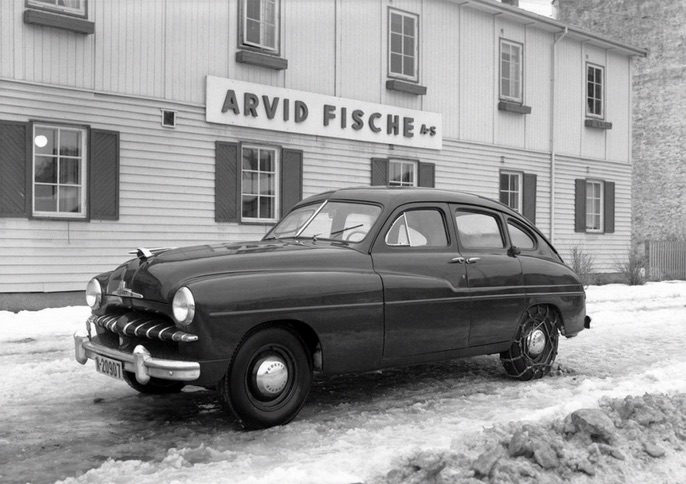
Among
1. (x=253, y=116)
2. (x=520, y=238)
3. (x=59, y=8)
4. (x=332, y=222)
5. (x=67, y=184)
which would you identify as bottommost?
(x=520, y=238)

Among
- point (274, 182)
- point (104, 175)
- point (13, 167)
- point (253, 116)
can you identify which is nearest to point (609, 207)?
point (274, 182)

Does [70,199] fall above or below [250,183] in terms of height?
below

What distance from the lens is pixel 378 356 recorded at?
530 cm

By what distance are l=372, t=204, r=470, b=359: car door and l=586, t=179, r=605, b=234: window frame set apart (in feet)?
51.6

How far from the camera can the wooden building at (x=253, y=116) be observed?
444 inches

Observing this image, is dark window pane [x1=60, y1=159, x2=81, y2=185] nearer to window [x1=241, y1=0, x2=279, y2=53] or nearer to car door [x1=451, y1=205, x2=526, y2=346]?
window [x1=241, y1=0, x2=279, y2=53]

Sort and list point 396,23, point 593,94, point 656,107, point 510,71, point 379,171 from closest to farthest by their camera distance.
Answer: point 379,171, point 396,23, point 510,71, point 593,94, point 656,107

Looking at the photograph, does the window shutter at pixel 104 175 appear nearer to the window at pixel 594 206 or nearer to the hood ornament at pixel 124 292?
the hood ornament at pixel 124 292

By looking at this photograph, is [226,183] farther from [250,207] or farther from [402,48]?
[402,48]

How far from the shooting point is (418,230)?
5883mm

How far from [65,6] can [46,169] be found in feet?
8.31

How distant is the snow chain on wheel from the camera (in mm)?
6496

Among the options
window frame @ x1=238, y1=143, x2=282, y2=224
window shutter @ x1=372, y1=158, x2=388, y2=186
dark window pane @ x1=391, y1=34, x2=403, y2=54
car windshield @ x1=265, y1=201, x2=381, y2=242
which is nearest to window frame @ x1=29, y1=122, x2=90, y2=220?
window frame @ x1=238, y1=143, x2=282, y2=224

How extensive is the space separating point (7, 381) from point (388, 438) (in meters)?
3.43
